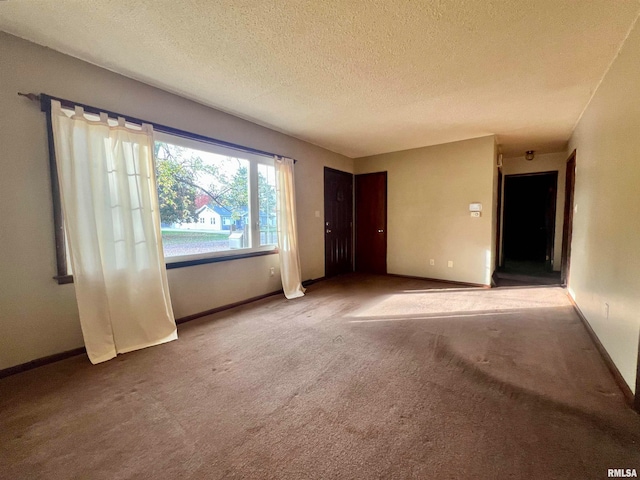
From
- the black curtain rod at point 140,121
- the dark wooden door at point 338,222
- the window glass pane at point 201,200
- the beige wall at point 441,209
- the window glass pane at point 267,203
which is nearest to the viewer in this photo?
the black curtain rod at point 140,121

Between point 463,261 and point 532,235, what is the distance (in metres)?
5.90

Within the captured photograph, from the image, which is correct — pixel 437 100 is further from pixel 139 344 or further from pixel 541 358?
pixel 139 344

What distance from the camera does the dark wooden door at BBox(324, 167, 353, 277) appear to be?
518 cm

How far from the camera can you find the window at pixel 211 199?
2.91 metres

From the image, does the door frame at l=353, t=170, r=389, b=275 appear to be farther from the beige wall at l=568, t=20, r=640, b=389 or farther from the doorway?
the doorway

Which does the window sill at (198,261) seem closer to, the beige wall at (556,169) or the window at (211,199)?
the window at (211,199)

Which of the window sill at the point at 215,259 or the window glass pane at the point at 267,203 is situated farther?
the window glass pane at the point at 267,203

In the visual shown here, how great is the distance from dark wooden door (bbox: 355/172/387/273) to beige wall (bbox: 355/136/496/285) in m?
0.14

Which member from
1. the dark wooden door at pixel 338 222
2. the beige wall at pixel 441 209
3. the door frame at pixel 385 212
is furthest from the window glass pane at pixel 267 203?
the beige wall at pixel 441 209

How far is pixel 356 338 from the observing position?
2.61m

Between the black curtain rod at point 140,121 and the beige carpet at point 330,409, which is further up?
the black curtain rod at point 140,121

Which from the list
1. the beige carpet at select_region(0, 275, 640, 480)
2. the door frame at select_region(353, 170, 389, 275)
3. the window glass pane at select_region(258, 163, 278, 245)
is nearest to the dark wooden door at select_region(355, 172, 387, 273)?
the door frame at select_region(353, 170, 389, 275)

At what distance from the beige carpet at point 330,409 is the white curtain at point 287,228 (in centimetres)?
128

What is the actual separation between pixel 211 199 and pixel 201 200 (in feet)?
0.41
